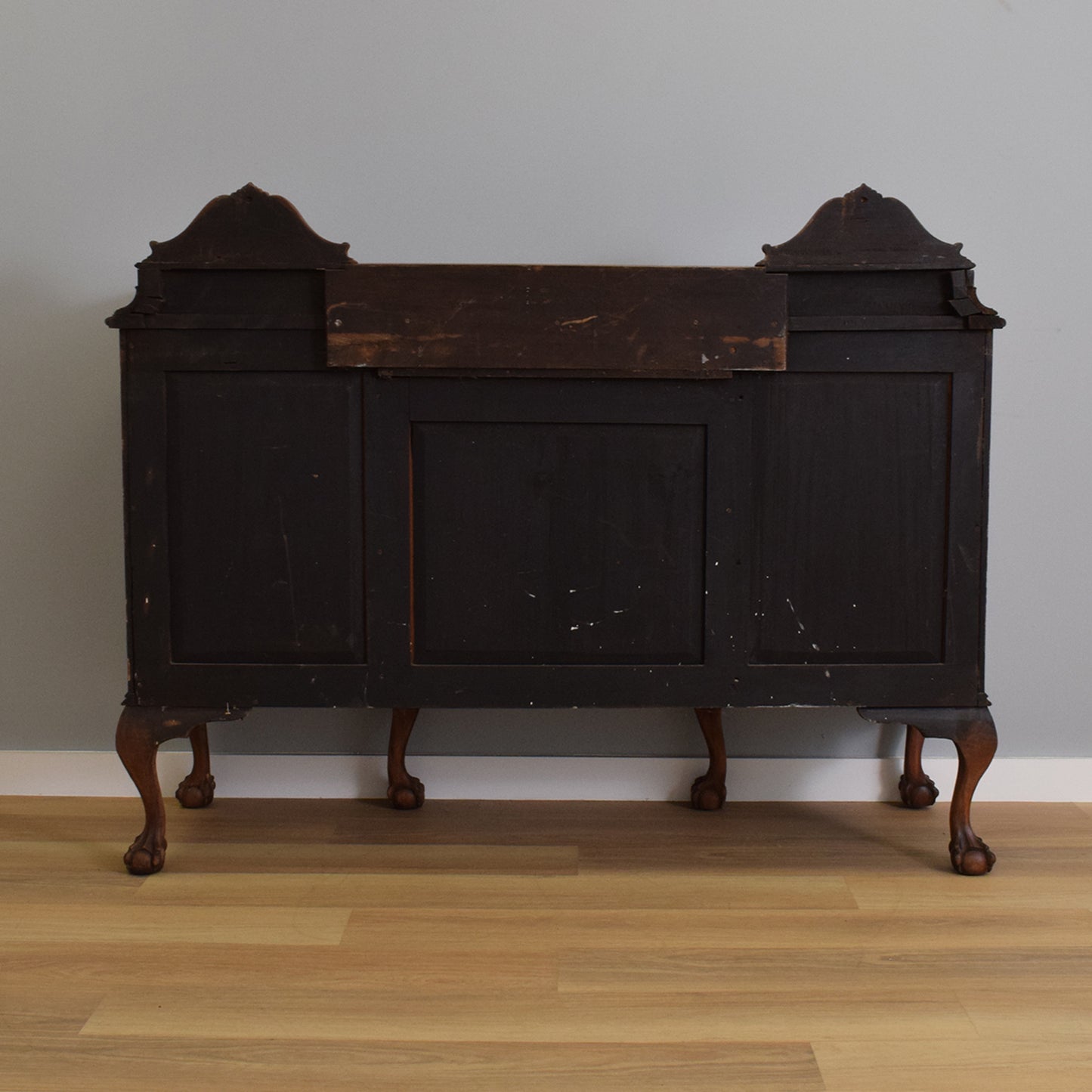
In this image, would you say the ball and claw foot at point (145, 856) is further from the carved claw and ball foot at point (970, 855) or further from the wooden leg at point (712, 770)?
the carved claw and ball foot at point (970, 855)

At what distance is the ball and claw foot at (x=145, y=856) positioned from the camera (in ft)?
5.73

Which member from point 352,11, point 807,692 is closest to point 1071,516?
point 807,692

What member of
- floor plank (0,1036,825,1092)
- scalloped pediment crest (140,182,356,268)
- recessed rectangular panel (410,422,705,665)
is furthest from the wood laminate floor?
scalloped pediment crest (140,182,356,268)

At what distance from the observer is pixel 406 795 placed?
6.78 ft

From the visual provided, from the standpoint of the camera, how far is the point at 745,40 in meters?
Answer: 2.05

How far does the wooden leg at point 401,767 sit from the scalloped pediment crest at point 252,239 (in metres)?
0.92

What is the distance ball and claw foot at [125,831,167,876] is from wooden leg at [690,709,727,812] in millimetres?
1052

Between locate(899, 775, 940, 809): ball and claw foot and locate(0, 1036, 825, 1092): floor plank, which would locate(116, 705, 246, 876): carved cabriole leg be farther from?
locate(899, 775, 940, 809): ball and claw foot

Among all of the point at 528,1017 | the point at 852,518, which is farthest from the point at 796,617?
the point at 528,1017

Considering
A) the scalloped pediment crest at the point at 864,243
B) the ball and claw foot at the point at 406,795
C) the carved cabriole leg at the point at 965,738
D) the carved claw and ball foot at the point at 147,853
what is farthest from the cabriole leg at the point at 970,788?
the carved claw and ball foot at the point at 147,853

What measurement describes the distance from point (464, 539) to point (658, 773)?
2.51 feet

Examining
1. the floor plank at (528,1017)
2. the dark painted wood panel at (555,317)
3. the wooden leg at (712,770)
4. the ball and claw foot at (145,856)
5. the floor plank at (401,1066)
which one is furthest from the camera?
the wooden leg at (712,770)

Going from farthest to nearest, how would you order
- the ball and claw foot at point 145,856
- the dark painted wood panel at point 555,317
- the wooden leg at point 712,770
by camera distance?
the wooden leg at point 712,770 < the ball and claw foot at point 145,856 < the dark painted wood panel at point 555,317

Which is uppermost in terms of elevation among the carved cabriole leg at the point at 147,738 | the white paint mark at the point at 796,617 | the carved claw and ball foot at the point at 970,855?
the white paint mark at the point at 796,617
